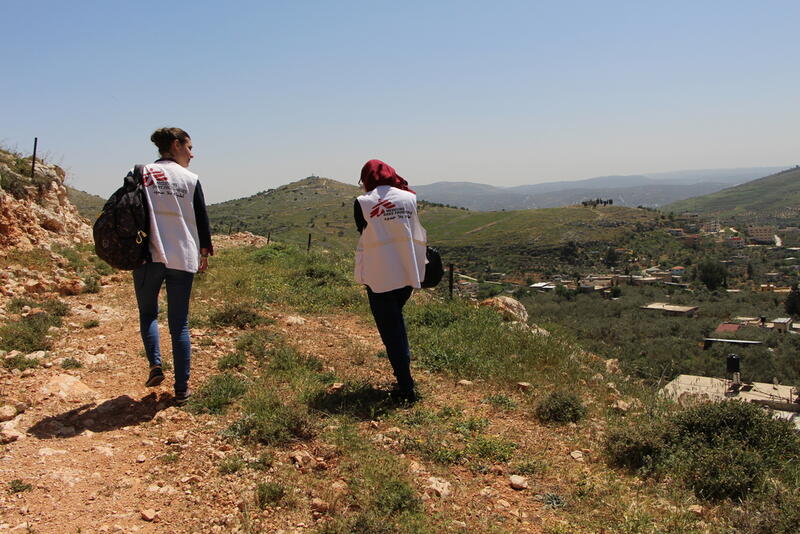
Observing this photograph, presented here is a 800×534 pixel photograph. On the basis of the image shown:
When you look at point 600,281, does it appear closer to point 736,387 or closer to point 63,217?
point 736,387

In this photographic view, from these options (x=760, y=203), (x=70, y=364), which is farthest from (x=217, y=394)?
(x=760, y=203)

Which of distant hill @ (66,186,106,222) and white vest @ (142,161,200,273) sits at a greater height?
distant hill @ (66,186,106,222)

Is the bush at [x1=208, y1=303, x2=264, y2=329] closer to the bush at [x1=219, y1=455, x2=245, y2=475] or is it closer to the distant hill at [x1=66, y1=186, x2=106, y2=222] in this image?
the bush at [x1=219, y1=455, x2=245, y2=475]

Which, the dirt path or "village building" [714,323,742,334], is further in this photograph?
"village building" [714,323,742,334]

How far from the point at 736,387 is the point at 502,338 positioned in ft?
14.3

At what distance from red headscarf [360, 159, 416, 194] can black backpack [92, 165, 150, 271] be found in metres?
1.62

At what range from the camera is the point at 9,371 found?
401 centimetres

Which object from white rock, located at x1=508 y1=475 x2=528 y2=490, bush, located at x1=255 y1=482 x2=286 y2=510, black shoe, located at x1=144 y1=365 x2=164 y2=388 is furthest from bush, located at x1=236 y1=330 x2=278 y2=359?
white rock, located at x1=508 y1=475 x2=528 y2=490

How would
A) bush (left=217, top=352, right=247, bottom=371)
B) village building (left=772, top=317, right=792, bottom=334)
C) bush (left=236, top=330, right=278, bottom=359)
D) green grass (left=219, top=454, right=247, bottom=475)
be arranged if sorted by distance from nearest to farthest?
green grass (left=219, top=454, right=247, bottom=475) → bush (left=217, top=352, right=247, bottom=371) → bush (left=236, top=330, right=278, bottom=359) → village building (left=772, top=317, right=792, bottom=334)

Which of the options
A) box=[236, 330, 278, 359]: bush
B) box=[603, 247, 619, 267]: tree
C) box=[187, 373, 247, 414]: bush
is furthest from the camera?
box=[603, 247, 619, 267]: tree

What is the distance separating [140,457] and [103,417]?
76 centimetres

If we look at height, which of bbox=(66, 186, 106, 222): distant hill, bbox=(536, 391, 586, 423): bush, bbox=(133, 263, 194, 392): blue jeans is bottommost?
bbox=(536, 391, 586, 423): bush

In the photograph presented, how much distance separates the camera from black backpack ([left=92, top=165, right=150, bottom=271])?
348 centimetres

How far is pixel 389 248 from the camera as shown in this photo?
3.79m
